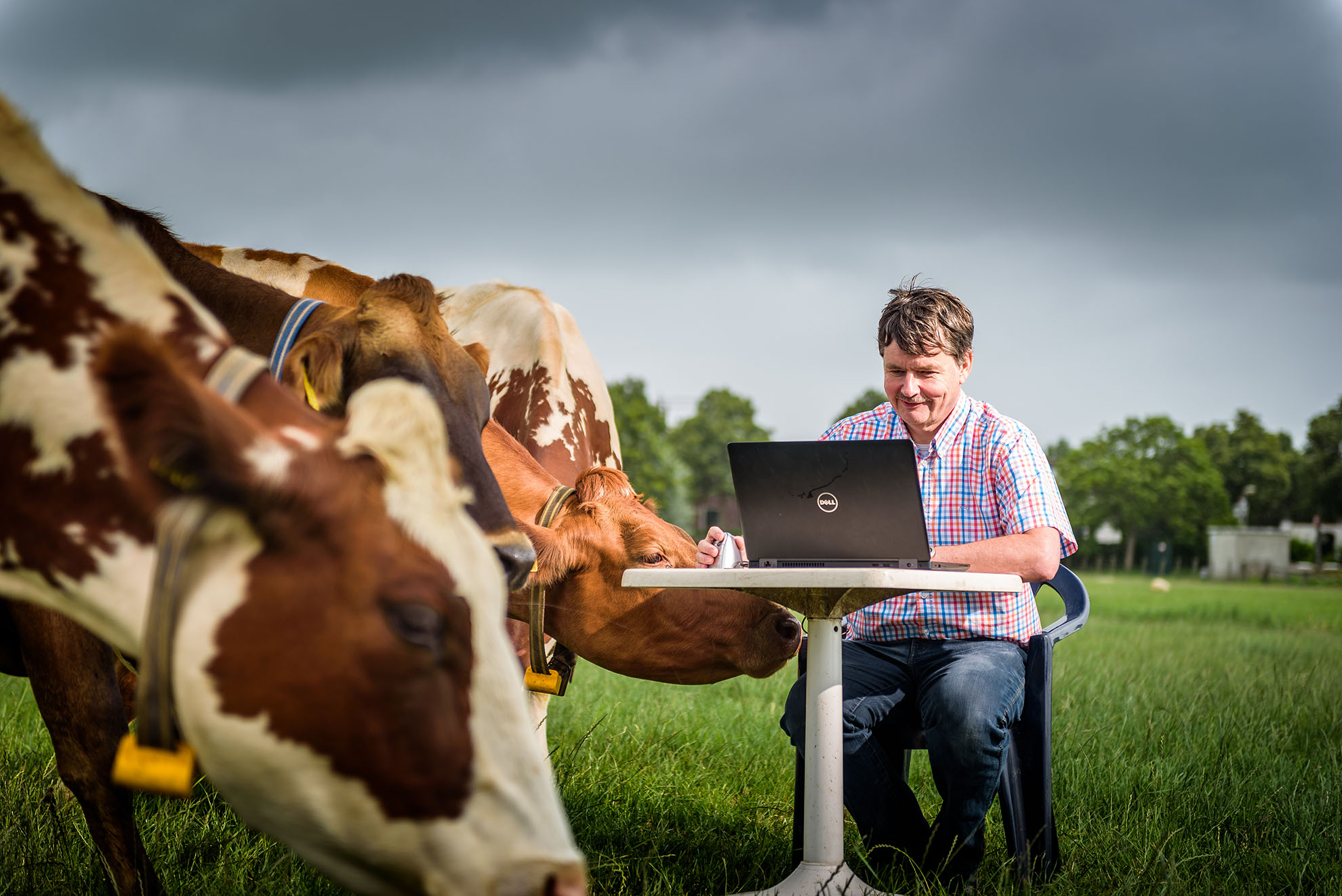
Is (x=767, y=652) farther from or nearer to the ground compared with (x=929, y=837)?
farther from the ground

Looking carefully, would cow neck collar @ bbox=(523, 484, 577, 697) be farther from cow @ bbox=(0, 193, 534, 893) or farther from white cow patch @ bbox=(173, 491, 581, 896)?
white cow patch @ bbox=(173, 491, 581, 896)

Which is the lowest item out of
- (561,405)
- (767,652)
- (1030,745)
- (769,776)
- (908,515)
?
(769,776)

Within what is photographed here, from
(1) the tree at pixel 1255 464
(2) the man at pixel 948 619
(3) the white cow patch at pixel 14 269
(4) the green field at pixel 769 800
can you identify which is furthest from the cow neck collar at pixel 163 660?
(1) the tree at pixel 1255 464

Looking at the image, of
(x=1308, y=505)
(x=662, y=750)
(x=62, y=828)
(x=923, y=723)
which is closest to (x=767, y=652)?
(x=923, y=723)

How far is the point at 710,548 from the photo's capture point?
3678mm

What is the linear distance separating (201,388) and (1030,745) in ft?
9.72

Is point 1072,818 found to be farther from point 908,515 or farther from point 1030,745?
point 908,515

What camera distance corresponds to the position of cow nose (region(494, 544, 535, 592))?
2713mm

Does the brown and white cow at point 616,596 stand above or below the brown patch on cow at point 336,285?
below

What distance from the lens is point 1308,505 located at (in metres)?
67.8

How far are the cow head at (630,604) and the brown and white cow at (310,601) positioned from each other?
7.42ft

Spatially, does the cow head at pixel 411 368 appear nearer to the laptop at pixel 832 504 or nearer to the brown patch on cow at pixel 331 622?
the laptop at pixel 832 504

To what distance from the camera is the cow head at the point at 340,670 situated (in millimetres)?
1433

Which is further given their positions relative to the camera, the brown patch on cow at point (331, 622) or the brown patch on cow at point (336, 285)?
the brown patch on cow at point (336, 285)
